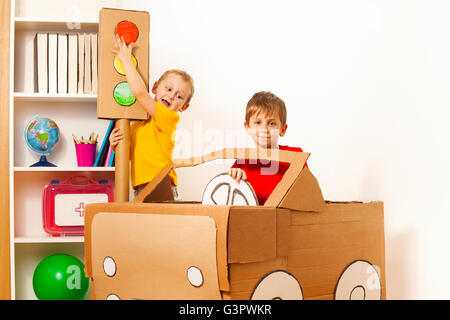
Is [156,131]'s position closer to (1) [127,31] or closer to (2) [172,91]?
(2) [172,91]

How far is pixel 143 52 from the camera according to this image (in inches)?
60.1

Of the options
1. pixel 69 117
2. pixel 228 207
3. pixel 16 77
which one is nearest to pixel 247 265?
pixel 228 207

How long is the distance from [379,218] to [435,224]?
0.22 meters

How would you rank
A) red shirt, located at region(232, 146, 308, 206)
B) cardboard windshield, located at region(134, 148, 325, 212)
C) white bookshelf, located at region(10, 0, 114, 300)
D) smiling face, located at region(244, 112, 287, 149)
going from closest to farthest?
1. cardboard windshield, located at region(134, 148, 325, 212)
2. red shirt, located at region(232, 146, 308, 206)
3. smiling face, located at region(244, 112, 287, 149)
4. white bookshelf, located at region(10, 0, 114, 300)

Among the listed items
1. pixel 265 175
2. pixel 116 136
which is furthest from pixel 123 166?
pixel 265 175

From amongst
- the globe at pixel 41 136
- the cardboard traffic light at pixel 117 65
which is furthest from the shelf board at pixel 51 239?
the cardboard traffic light at pixel 117 65

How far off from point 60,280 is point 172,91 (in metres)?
0.77

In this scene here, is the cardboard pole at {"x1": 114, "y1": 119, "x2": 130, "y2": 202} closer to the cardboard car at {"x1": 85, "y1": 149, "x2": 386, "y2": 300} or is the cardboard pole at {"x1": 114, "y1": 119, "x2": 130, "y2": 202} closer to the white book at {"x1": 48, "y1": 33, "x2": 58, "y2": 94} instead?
the cardboard car at {"x1": 85, "y1": 149, "x2": 386, "y2": 300}

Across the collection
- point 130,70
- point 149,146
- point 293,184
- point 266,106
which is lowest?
point 293,184

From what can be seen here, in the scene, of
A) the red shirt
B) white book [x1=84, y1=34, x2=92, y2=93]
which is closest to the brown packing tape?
the red shirt

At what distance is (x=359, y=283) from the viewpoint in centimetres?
118

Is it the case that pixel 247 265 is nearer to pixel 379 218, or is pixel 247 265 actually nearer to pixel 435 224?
pixel 379 218

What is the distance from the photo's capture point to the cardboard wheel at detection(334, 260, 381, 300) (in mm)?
1146

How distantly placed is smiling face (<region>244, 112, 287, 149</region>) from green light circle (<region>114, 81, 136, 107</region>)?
0.34 m
